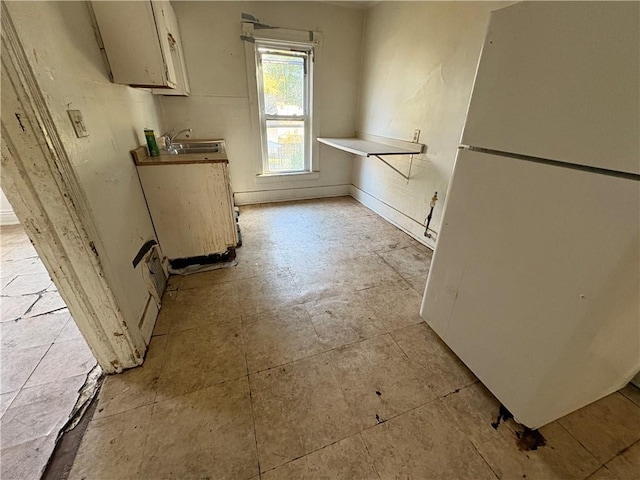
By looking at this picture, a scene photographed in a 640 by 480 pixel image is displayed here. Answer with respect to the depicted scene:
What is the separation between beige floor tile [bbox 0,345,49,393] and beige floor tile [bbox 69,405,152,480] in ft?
1.79

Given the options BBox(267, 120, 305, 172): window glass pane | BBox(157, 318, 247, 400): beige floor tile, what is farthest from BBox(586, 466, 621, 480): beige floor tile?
BBox(267, 120, 305, 172): window glass pane

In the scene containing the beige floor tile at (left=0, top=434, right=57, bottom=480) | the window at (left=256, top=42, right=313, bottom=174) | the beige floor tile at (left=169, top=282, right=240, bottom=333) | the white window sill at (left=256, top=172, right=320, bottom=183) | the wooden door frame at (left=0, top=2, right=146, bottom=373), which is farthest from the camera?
the white window sill at (left=256, top=172, right=320, bottom=183)

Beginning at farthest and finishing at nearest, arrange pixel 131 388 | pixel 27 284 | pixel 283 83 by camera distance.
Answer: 1. pixel 283 83
2. pixel 27 284
3. pixel 131 388

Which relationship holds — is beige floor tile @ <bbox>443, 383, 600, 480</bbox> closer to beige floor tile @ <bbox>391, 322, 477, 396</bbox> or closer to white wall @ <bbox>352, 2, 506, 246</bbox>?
beige floor tile @ <bbox>391, 322, 477, 396</bbox>

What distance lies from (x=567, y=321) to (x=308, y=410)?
1068mm

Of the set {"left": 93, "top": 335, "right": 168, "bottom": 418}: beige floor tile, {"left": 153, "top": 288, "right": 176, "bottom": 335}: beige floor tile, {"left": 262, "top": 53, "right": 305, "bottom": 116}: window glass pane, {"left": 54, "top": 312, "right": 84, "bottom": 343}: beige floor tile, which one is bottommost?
{"left": 93, "top": 335, "right": 168, "bottom": 418}: beige floor tile

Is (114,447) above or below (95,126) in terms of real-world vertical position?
below

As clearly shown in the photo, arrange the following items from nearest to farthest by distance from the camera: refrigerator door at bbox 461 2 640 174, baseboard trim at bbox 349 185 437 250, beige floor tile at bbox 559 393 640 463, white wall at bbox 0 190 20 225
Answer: refrigerator door at bbox 461 2 640 174, beige floor tile at bbox 559 393 640 463, baseboard trim at bbox 349 185 437 250, white wall at bbox 0 190 20 225

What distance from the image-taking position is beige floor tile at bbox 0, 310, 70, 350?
1493 millimetres

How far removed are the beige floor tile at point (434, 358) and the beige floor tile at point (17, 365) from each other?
1.99 m

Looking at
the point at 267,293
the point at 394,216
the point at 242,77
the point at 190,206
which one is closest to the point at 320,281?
the point at 267,293

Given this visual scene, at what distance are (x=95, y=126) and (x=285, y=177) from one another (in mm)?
2529

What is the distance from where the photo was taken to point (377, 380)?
1.32 metres

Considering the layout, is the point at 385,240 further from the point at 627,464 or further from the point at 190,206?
the point at 627,464
